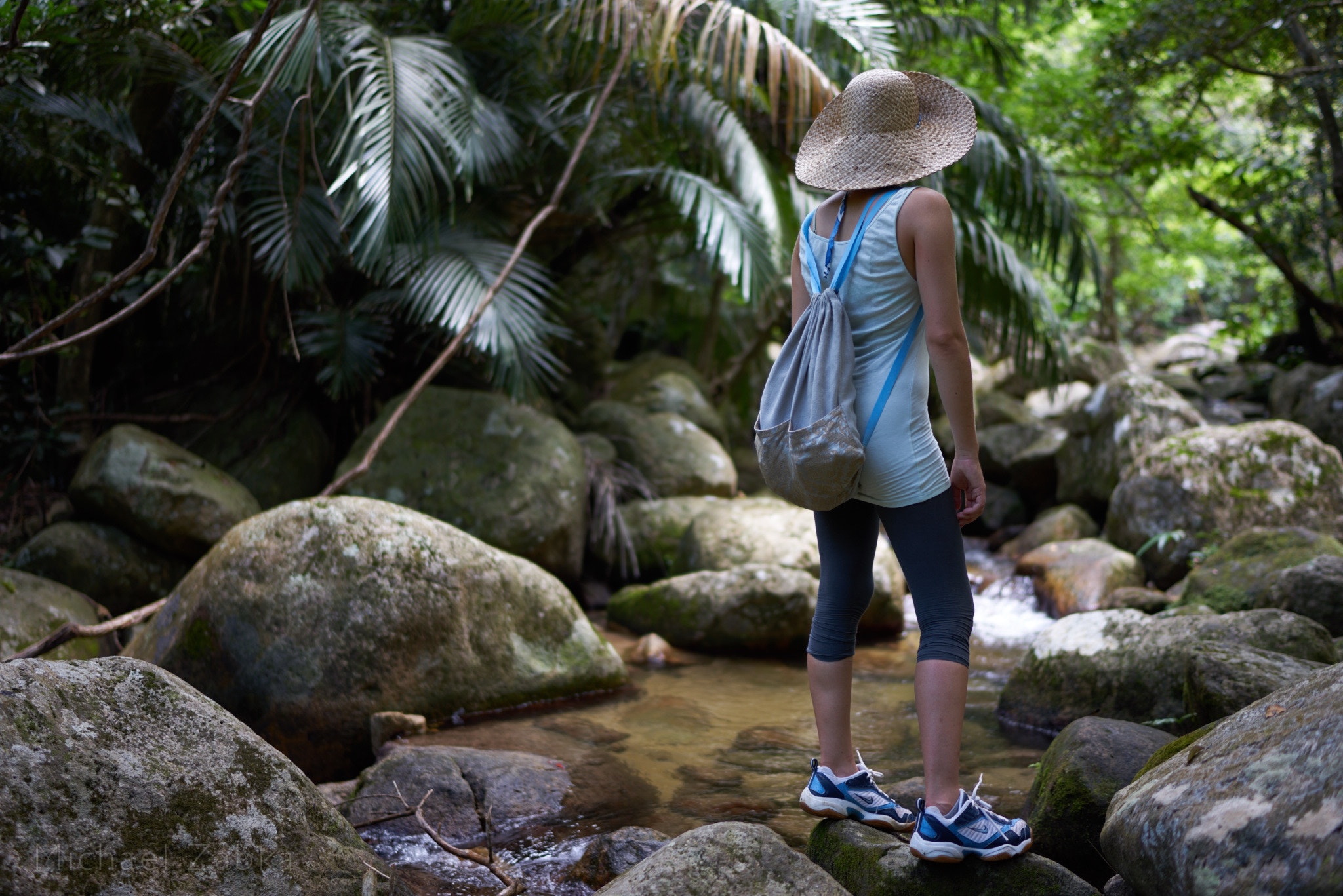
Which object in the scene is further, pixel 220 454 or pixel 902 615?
pixel 220 454

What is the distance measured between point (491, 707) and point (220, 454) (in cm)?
406

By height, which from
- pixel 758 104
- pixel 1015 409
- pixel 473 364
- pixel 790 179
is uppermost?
pixel 758 104

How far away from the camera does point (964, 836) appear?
2.01 m

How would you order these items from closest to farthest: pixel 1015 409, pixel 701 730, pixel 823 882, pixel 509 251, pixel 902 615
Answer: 1. pixel 823 882
2. pixel 701 730
3. pixel 902 615
4. pixel 509 251
5. pixel 1015 409

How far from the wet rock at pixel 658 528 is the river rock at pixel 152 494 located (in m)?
2.80

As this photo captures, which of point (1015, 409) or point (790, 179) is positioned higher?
point (790, 179)

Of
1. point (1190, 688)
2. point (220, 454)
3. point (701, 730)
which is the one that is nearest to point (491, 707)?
point (701, 730)

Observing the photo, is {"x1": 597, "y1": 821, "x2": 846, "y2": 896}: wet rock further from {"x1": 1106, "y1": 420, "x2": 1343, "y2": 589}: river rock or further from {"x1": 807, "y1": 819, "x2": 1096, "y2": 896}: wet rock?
{"x1": 1106, "y1": 420, "x2": 1343, "y2": 589}: river rock

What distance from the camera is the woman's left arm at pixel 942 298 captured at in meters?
2.07

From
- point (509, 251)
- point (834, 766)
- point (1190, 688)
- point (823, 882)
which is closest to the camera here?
point (823, 882)

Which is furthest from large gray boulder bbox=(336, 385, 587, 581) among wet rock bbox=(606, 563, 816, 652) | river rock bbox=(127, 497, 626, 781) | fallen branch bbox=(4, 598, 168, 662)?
fallen branch bbox=(4, 598, 168, 662)

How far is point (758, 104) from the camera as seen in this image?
22.8 ft

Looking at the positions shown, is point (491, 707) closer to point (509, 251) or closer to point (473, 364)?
point (509, 251)

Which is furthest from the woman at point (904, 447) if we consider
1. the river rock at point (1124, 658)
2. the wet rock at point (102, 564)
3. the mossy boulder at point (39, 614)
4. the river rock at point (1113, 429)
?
the river rock at point (1113, 429)
